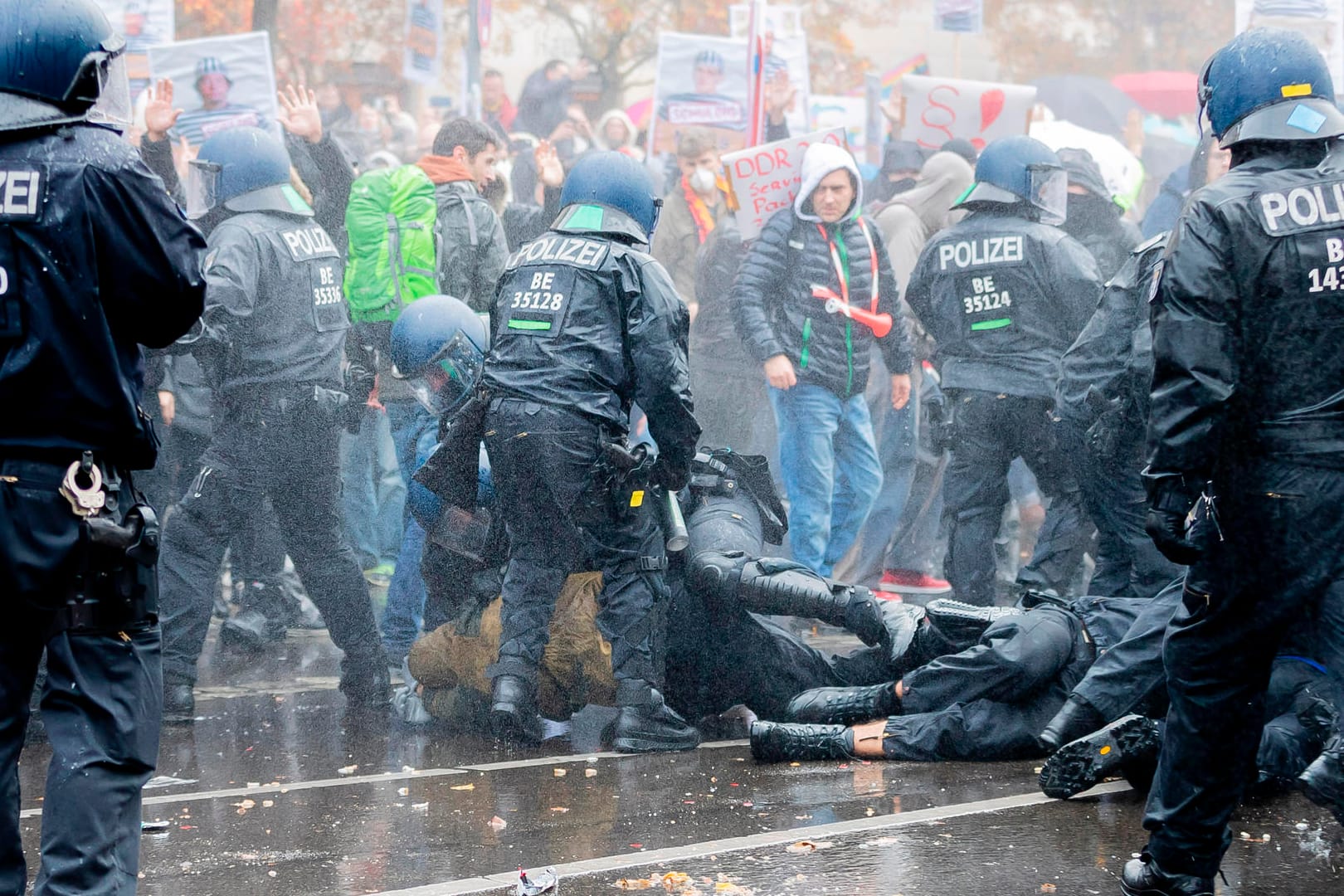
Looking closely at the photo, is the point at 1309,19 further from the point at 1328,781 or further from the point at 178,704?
the point at 178,704

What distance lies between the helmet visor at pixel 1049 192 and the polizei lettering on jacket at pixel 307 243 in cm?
317

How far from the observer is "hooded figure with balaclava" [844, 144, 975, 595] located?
8.43 m

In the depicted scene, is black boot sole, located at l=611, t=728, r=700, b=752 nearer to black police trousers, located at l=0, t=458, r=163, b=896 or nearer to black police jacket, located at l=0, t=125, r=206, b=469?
black police trousers, located at l=0, t=458, r=163, b=896

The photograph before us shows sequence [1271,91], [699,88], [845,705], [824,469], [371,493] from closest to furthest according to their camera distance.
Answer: [1271,91]
[845,705]
[824,469]
[371,493]
[699,88]

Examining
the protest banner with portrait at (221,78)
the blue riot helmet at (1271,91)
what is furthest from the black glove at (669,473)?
the protest banner with portrait at (221,78)

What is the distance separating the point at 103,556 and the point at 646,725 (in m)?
2.83

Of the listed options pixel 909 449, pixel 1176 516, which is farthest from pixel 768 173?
pixel 1176 516

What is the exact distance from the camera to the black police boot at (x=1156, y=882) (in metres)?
3.51

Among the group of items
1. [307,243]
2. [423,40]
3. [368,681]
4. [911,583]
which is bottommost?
[911,583]

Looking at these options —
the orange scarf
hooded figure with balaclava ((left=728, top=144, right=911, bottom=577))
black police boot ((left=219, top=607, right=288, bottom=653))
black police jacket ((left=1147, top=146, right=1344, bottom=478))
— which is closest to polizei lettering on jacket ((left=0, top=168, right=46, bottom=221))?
black police jacket ((left=1147, top=146, right=1344, bottom=478))

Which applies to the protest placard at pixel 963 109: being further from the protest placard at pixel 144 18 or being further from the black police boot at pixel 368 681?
the black police boot at pixel 368 681

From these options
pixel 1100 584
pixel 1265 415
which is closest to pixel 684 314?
pixel 1100 584

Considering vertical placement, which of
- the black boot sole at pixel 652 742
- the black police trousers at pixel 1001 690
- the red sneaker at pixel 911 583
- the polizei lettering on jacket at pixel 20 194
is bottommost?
the red sneaker at pixel 911 583

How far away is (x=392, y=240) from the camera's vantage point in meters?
7.72
